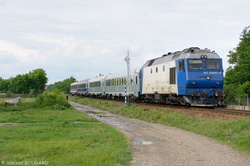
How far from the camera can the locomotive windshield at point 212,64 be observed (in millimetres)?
24297

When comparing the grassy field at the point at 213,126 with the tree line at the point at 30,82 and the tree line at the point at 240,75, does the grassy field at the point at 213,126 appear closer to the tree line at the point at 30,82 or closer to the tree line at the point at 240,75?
the tree line at the point at 240,75

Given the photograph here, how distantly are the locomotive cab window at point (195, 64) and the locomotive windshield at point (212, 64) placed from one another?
1.82 ft

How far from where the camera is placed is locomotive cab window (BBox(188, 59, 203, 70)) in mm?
23923

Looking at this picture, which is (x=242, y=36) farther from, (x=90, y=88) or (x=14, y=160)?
(x=14, y=160)

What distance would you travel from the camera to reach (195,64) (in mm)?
24047

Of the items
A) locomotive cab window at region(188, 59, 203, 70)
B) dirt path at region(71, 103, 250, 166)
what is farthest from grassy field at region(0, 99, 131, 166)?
locomotive cab window at region(188, 59, 203, 70)

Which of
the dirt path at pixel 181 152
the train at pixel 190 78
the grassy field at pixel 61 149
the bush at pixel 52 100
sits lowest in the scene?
the dirt path at pixel 181 152

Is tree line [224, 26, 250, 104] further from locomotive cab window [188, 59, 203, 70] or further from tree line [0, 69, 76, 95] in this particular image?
tree line [0, 69, 76, 95]

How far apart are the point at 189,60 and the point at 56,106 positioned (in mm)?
14035

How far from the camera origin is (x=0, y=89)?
518ft

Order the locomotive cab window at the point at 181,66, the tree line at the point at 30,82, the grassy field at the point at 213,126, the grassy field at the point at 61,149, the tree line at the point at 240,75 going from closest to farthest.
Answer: the grassy field at the point at 61,149 → the grassy field at the point at 213,126 → the locomotive cab window at the point at 181,66 → the tree line at the point at 240,75 → the tree line at the point at 30,82

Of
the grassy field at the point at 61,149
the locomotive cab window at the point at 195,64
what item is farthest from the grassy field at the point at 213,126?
the grassy field at the point at 61,149

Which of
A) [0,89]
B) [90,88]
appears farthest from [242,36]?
[0,89]

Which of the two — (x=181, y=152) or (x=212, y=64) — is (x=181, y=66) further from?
(x=181, y=152)
